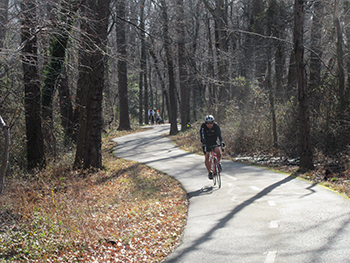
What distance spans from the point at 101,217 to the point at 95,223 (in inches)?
34.0

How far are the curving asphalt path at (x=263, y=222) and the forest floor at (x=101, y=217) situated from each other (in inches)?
18.1

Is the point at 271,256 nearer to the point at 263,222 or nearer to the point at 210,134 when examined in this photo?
the point at 263,222

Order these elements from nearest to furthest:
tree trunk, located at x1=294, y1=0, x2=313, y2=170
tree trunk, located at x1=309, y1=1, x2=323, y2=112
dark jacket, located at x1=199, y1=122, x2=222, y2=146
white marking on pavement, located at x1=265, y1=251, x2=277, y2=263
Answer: white marking on pavement, located at x1=265, y1=251, x2=277, y2=263, dark jacket, located at x1=199, y1=122, x2=222, y2=146, tree trunk, located at x1=294, y1=0, x2=313, y2=170, tree trunk, located at x1=309, y1=1, x2=323, y2=112

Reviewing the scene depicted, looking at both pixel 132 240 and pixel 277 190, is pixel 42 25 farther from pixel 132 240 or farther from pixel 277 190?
pixel 277 190

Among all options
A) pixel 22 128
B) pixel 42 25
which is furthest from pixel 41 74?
pixel 42 25

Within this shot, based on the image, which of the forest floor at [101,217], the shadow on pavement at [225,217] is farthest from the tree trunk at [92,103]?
the shadow on pavement at [225,217]

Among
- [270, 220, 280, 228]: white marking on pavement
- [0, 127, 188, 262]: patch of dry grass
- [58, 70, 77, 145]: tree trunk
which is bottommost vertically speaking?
[0, 127, 188, 262]: patch of dry grass

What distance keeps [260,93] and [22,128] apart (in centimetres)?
1098

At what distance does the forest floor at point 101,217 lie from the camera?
625 centimetres

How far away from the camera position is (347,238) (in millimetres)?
5734

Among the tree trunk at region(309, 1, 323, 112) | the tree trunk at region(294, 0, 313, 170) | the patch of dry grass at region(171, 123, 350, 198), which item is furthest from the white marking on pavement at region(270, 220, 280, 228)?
the tree trunk at region(309, 1, 323, 112)

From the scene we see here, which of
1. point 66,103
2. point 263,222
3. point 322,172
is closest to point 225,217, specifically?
point 263,222

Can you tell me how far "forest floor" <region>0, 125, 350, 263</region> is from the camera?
6254 millimetres

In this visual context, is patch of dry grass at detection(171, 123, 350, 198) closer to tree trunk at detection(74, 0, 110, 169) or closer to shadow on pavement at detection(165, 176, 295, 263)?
shadow on pavement at detection(165, 176, 295, 263)
